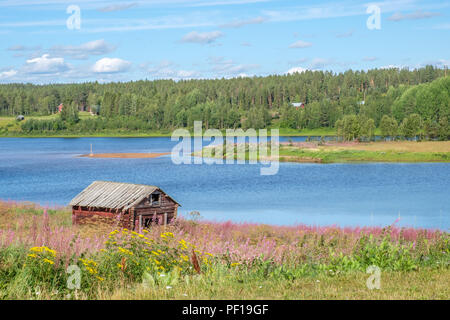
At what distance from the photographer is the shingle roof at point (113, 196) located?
89.1 ft

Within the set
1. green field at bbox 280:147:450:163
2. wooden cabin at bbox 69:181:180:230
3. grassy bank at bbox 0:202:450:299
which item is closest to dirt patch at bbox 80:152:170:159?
green field at bbox 280:147:450:163

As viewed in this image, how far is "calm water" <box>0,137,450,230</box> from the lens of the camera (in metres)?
39.9

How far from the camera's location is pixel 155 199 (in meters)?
28.0

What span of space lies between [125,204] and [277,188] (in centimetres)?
3158

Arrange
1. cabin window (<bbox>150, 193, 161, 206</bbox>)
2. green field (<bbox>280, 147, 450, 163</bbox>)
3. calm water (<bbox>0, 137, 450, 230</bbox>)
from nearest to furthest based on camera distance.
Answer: cabin window (<bbox>150, 193, 161, 206</bbox>)
calm water (<bbox>0, 137, 450, 230</bbox>)
green field (<bbox>280, 147, 450, 163</bbox>)

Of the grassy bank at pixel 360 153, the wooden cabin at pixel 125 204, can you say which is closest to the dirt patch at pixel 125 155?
the grassy bank at pixel 360 153

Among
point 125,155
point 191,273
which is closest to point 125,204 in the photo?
Answer: point 191,273

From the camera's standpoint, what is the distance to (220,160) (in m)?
94.6

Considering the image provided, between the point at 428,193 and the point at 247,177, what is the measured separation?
22.8m

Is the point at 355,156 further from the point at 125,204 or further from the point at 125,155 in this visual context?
the point at 125,204

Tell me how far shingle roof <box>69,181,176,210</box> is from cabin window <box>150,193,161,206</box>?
0.32 meters

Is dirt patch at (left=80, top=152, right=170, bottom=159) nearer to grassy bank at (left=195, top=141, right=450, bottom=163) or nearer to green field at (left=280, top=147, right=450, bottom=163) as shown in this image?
grassy bank at (left=195, top=141, right=450, bottom=163)

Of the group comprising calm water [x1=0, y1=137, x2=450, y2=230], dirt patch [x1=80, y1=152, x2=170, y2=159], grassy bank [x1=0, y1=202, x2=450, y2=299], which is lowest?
calm water [x1=0, y1=137, x2=450, y2=230]
